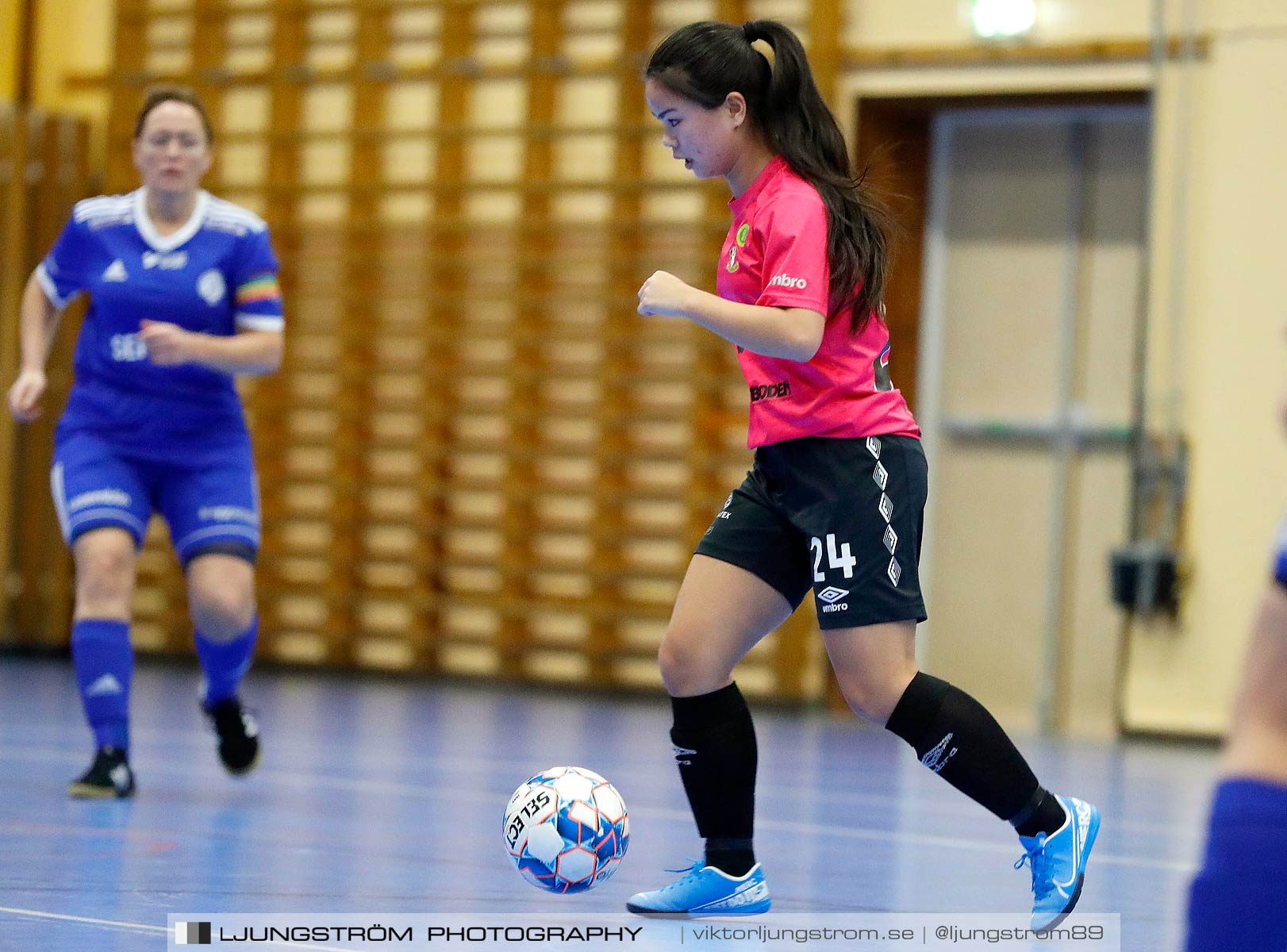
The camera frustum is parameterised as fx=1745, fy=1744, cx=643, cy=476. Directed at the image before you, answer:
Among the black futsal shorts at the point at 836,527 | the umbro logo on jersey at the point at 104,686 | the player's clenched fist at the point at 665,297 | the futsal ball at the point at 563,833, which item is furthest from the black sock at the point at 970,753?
the umbro logo on jersey at the point at 104,686

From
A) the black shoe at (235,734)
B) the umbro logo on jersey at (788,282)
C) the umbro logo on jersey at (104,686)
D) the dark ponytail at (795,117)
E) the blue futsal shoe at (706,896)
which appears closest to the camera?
the umbro logo on jersey at (788,282)

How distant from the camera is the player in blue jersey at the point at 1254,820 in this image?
5.59 feet

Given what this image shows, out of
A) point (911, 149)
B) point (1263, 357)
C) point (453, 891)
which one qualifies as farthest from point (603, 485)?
point (453, 891)

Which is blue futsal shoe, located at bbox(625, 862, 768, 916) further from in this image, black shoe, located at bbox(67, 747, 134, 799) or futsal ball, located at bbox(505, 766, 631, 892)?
black shoe, located at bbox(67, 747, 134, 799)

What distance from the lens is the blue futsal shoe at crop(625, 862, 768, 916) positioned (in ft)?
10.3

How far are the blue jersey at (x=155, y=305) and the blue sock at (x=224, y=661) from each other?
0.52m

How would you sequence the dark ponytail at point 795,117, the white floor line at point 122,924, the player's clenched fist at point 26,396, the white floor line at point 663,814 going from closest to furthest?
1. the white floor line at point 122,924
2. the dark ponytail at point 795,117
3. the white floor line at point 663,814
4. the player's clenched fist at point 26,396

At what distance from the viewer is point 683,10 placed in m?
9.34

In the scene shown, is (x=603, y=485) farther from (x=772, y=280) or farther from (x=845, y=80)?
(x=772, y=280)

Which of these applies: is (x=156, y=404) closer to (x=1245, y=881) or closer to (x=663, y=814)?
(x=663, y=814)

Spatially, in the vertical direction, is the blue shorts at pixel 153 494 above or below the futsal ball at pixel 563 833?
above

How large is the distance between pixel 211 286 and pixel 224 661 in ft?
3.32

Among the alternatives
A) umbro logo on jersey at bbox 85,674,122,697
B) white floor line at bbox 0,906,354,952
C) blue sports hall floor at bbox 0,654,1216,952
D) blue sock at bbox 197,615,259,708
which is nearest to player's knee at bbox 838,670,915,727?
blue sports hall floor at bbox 0,654,1216,952

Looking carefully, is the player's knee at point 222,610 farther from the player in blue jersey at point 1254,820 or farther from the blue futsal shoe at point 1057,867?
the player in blue jersey at point 1254,820
